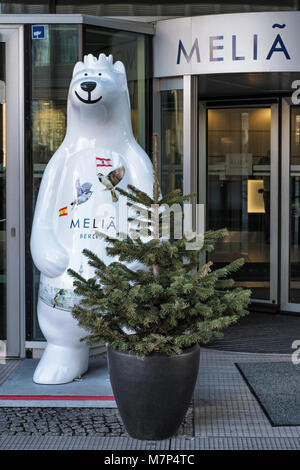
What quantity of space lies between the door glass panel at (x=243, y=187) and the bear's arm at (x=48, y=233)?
3.68 metres

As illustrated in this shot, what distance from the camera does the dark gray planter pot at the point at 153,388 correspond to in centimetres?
462

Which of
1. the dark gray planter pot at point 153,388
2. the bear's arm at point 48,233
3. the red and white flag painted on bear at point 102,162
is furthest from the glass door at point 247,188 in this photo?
the dark gray planter pot at point 153,388

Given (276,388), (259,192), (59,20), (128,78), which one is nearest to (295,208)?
(259,192)

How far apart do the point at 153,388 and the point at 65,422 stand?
0.86m

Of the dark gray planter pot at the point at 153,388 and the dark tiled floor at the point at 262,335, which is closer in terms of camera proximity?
the dark gray planter pot at the point at 153,388

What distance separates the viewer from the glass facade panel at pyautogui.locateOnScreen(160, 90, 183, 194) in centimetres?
726

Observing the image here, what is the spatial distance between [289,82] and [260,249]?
2141 millimetres

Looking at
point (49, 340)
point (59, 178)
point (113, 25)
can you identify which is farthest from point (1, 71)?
point (49, 340)

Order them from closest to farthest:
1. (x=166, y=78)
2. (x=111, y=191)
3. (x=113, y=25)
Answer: (x=111, y=191)
(x=113, y=25)
(x=166, y=78)

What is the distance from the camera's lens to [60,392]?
5.71m

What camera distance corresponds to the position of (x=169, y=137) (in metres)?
7.36

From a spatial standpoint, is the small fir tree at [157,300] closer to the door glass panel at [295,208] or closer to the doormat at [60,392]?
the doormat at [60,392]

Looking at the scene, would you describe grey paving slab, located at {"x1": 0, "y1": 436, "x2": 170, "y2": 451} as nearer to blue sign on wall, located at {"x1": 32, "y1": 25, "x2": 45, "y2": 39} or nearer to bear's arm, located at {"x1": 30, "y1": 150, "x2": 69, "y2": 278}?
bear's arm, located at {"x1": 30, "y1": 150, "x2": 69, "y2": 278}
